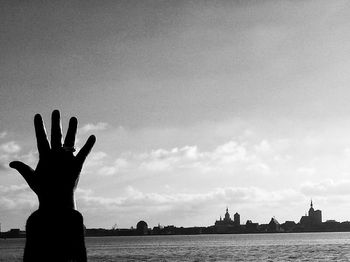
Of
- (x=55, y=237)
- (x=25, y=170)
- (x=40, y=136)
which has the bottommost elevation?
(x=55, y=237)

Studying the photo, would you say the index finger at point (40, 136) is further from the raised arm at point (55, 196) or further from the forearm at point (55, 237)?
the forearm at point (55, 237)

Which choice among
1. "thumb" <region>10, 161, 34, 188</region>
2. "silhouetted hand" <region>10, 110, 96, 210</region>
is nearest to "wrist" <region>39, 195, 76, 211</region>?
"silhouetted hand" <region>10, 110, 96, 210</region>

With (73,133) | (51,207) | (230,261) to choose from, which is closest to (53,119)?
(73,133)

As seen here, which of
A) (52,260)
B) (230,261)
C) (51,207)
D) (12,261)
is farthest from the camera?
(12,261)

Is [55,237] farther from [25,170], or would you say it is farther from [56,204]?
[25,170]

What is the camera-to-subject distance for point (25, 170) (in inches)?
250

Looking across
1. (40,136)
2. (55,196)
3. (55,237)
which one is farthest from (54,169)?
(55,237)

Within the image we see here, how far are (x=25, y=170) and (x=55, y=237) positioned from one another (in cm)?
95

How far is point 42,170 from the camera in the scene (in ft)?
21.0

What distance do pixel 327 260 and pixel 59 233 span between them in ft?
205

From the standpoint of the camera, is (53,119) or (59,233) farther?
(53,119)

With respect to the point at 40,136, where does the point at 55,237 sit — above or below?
below

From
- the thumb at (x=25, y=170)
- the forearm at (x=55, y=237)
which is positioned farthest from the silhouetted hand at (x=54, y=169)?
the forearm at (x=55, y=237)

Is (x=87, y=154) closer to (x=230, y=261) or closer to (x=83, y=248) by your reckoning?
(x=83, y=248)
